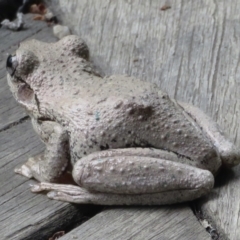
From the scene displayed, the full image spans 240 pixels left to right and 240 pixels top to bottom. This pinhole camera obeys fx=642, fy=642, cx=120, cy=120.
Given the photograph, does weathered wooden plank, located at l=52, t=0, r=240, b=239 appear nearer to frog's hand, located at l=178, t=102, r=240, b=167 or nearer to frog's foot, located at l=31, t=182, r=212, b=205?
frog's hand, located at l=178, t=102, r=240, b=167

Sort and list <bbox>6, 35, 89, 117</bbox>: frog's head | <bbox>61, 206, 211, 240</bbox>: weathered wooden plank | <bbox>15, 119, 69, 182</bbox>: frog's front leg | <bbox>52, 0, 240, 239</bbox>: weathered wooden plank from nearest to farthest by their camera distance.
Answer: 1. <bbox>61, 206, 211, 240</bbox>: weathered wooden plank
2. <bbox>15, 119, 69, 182</bbox>: frog's front leg
3. <bbox>6, 35, 89, 117</bbox>: frog's head
4. <bbox>52, 0, 240, 239</bbox>: weathered wooden plank

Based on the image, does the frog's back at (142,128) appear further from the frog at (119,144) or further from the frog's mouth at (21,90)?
the frog's mouth at (21,90)

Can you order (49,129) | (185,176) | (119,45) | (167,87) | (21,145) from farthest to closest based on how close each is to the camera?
(119,45) → (167,87) → (21,145) → (49,129) → (185,176)

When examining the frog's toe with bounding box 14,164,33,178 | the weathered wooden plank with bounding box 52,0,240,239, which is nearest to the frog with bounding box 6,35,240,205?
the frog's toe with bounding box 14,164,33,178

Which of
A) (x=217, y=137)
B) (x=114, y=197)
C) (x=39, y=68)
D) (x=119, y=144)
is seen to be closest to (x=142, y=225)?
(x=114, y=197)

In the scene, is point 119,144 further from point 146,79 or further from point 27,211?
point 146,79

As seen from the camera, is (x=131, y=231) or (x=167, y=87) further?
(x=167, y=87)

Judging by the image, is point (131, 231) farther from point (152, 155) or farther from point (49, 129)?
point (49, 129)

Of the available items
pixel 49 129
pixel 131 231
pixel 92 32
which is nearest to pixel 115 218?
pixel 131 231
